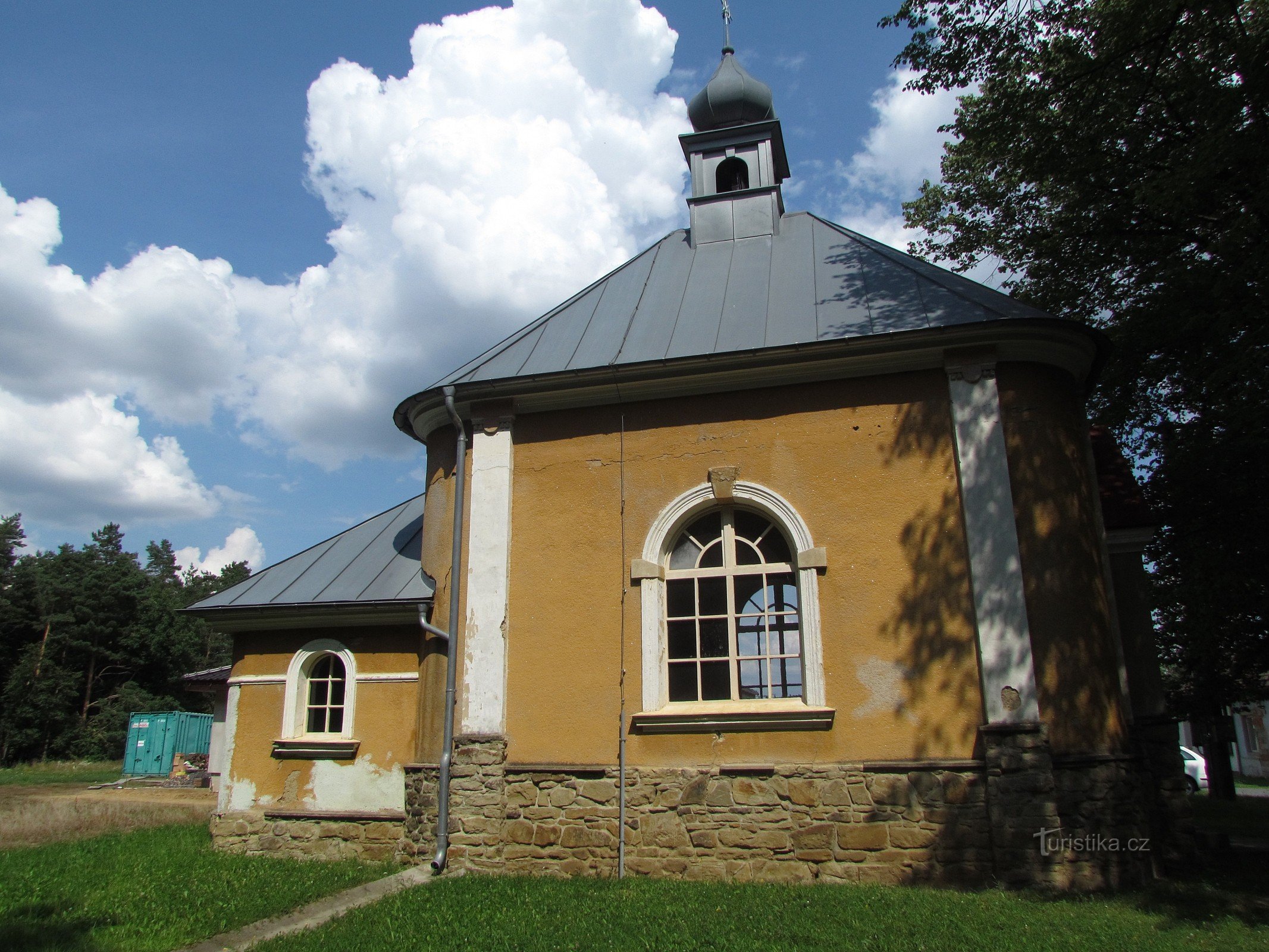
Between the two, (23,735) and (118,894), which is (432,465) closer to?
(118,894)

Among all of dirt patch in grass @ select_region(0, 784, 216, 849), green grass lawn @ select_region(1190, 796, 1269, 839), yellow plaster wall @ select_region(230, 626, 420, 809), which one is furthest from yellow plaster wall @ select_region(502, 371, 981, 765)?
dirt patch in grass @ select_region(0, 784, 216, 849)

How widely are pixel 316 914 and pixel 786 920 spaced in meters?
3.75

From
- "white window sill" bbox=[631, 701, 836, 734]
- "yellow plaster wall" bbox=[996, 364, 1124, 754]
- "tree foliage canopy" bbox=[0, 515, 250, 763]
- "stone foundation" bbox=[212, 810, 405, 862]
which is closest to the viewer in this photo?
"yellow plaster wall" bbox=[996, 364, 1124, 754]

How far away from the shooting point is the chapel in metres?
8.01

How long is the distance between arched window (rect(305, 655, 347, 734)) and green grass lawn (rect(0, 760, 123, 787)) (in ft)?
67.8

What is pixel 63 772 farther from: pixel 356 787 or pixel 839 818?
pixel 839 818

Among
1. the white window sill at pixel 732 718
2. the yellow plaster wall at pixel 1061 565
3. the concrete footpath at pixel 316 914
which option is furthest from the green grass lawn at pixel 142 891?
the yellow plaster wall at pixel 1061 565

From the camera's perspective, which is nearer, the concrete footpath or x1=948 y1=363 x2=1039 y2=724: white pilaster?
the concrete footpath

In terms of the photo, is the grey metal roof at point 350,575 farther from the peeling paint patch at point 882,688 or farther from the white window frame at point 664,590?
the peeling paint patch at point 882,688

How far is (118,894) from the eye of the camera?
773cm

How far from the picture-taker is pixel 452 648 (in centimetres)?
946

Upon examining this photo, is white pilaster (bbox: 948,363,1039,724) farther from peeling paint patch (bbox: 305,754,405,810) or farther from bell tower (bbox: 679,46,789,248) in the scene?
peeling paint patch (bbox: 305,754,405,810)

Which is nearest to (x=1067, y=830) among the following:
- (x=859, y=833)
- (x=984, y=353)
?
(x=859, y=833)

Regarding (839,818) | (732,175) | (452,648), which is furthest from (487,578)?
(732,175)
